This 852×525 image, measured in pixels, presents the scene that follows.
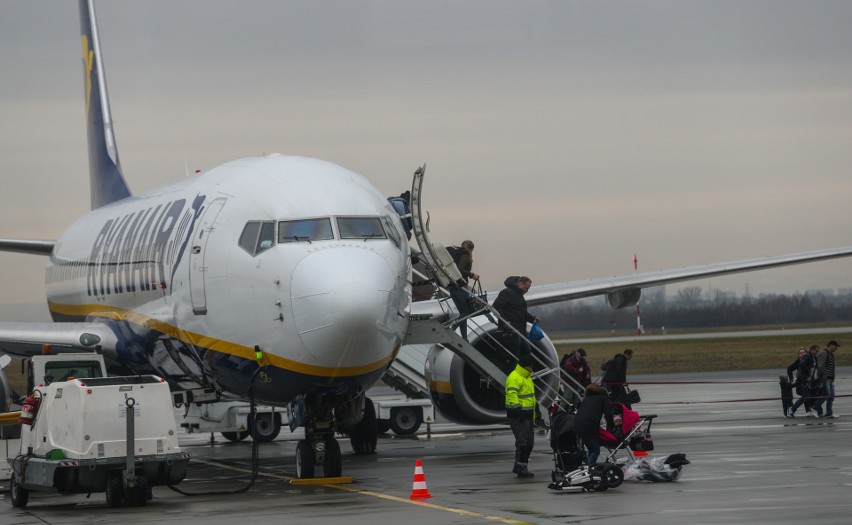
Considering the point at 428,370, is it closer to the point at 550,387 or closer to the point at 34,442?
the point at 550,387

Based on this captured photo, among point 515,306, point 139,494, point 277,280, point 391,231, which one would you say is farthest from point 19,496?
point 515,306

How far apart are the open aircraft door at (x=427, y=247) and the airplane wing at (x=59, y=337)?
18.4 feet

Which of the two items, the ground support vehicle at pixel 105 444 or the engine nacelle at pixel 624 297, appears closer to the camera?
the ground support vehicle at pixel 105 444

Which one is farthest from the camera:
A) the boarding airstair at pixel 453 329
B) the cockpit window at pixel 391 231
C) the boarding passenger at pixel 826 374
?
the boarding passenger at pixel 826 374

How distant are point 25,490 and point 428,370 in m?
8.19

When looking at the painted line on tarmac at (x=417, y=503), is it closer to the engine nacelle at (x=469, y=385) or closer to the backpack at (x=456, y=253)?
the engine nacelle at (x=469, y=385)

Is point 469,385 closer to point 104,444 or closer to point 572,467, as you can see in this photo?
point 572,467

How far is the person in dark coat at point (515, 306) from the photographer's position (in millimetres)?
20578

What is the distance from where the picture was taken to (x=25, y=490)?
16.1 m

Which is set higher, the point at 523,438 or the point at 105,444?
the point at 105,444

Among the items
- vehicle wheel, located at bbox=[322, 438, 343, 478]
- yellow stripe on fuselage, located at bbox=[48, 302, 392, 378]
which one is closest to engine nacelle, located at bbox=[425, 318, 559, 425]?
yellow stripe on fuselage, located at bbox=[48, 302, 392, 378]

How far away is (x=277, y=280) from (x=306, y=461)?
257cm

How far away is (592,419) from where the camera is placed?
16.3 meters

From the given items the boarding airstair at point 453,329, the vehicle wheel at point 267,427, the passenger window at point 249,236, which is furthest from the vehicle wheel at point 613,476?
the vehicle wheel at point 267,427
